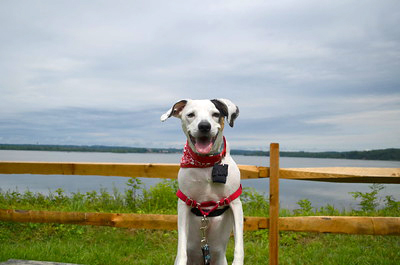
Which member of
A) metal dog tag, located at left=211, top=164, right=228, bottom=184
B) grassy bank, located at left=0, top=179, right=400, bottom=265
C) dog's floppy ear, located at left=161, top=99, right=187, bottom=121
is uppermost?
dog's floppy ear, located at left=161, top=99, right=187, bottom=121

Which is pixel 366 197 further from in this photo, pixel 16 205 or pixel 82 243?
pixel 16 205

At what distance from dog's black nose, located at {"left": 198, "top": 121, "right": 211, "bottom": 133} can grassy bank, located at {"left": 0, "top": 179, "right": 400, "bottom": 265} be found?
2561 mm

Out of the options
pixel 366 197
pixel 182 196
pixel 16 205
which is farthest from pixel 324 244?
pixel 16 205

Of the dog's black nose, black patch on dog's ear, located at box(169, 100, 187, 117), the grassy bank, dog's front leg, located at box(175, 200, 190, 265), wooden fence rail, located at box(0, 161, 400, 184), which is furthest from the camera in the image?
the grassy bank

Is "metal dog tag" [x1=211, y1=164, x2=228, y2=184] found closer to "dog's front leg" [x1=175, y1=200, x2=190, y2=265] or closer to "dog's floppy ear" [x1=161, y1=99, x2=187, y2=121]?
"dog's front leg" [x1=175, y1=200, x2=190, y2=265]

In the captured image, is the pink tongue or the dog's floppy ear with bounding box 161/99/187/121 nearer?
the pink tongue

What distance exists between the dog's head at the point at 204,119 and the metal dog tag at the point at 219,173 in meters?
0.12

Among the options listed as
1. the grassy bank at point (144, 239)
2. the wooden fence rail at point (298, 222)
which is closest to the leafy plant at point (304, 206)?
the grassy bank at point (144, 239)

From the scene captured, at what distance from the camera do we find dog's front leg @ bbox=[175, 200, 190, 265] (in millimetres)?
2203

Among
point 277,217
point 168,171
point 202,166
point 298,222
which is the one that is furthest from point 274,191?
point 202,166

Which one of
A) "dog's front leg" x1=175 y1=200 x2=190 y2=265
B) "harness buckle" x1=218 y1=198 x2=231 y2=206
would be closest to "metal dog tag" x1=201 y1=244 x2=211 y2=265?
"dog's front leg" x1=175 y1=200 x2=190 y2=265

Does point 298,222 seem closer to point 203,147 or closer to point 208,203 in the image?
point 208,203

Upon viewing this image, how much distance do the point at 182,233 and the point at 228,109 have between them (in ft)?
2.94

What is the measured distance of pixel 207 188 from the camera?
7.47ft
